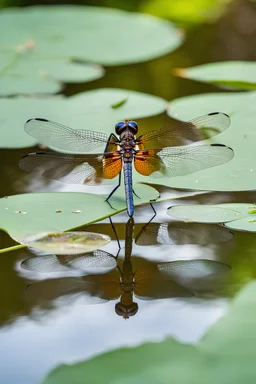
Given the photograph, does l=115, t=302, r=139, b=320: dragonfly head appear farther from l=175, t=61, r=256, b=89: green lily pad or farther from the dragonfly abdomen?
l=175, t=61, r=256, b=89: green lily pad

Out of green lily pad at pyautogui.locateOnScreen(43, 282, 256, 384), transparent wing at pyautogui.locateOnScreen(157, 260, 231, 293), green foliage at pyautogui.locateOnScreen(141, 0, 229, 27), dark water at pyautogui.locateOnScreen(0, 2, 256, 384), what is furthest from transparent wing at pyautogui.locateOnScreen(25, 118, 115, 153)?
green foliage at pyautogui.locateOnScreen(141, 0, 229, 27)

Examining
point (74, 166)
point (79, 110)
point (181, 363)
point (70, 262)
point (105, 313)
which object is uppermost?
point (79, 110)

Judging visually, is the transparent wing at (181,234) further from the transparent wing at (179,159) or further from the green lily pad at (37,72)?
the green lily pad at (37,72)

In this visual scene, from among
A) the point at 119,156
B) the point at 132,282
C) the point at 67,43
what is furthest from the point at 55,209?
the point at 67,43

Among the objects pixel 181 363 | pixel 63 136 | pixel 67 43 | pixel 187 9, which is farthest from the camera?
pixel 187 9

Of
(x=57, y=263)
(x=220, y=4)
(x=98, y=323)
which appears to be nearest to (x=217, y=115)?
(x=57, y=263)

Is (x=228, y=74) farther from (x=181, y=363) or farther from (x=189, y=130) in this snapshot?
(x=181, y=363)

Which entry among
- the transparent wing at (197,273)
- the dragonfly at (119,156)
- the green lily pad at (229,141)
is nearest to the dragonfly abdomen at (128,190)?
the dragonfly at (119,156)
